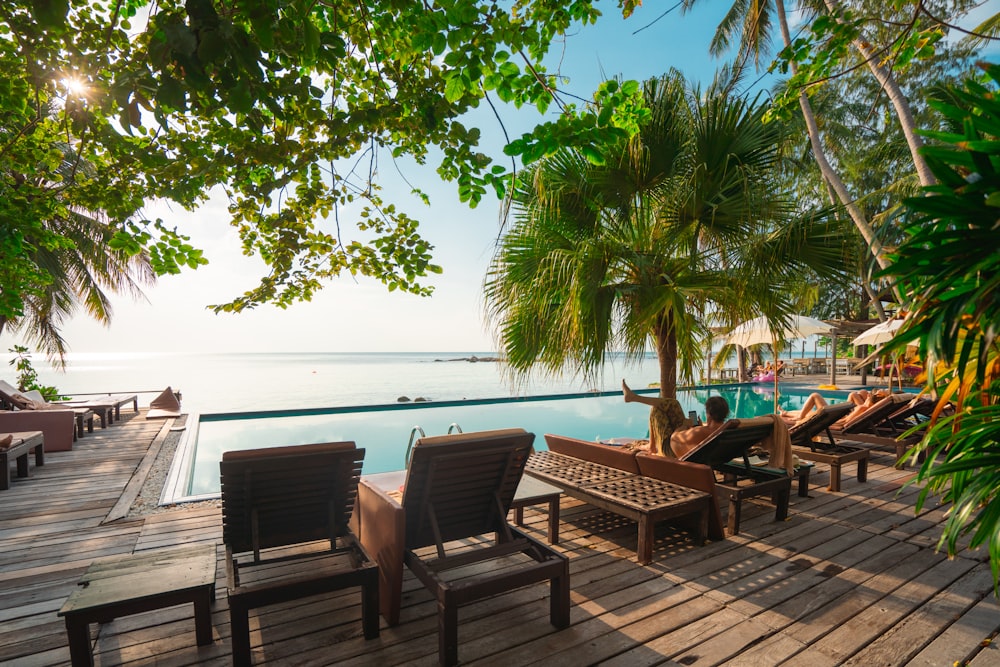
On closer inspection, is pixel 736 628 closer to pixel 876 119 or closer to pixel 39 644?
pixel 39 644

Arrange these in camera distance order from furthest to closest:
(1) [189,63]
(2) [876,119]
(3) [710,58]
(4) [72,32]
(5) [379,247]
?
(2) [876,119]
(3) [710,58]
(5) [379,247]
(4) [72,32]
(1) [189,63]

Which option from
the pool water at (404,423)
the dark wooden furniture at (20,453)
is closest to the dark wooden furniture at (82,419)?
the pool water at (404,423)

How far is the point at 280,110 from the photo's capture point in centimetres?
174

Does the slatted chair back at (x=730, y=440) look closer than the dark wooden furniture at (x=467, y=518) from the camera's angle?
No

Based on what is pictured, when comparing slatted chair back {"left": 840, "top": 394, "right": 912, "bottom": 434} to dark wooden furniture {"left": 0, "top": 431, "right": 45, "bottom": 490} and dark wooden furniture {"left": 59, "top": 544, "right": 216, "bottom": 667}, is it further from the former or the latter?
dark wooden furniture {"left": 0, "top": 431, "right": 45, "bottom": 490}

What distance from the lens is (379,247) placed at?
280 cm

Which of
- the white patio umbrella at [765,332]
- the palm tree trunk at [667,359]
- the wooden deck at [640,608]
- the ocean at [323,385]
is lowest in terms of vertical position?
the ocean at [323,385]

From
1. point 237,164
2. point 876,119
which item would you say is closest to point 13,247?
point 237,164

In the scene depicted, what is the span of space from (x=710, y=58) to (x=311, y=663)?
73.8ft

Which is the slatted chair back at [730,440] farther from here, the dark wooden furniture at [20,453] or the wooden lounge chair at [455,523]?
the dark wooden furniture at [20,453]

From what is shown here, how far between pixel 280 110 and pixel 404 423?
11296 millimetres

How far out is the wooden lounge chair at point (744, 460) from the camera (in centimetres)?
388

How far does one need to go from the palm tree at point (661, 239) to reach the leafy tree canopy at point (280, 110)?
2.07m

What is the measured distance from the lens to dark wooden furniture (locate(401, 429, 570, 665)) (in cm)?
240
